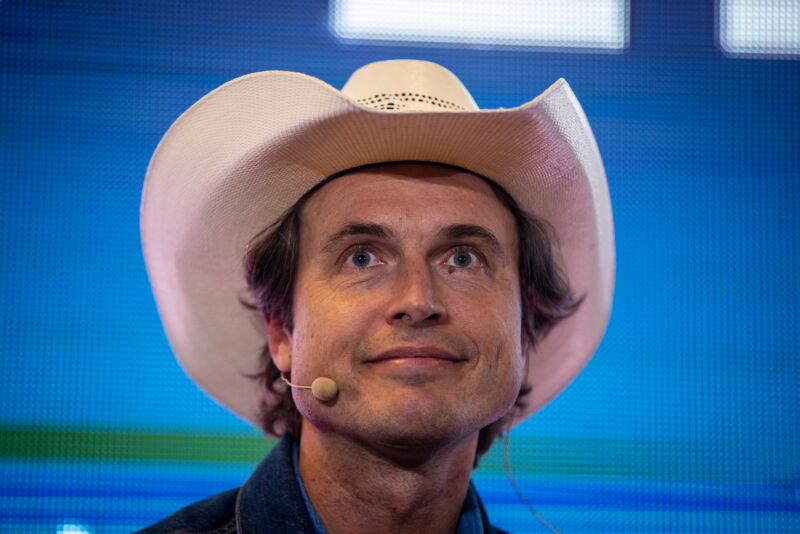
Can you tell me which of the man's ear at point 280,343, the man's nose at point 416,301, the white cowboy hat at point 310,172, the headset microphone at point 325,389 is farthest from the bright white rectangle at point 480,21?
the headset microphone at point 325,389

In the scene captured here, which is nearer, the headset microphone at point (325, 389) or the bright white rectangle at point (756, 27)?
the headset microphone at point (325, 389)

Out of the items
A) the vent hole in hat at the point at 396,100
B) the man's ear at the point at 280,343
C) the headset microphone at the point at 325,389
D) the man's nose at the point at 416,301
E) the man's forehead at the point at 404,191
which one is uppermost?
the vent hole in hat at the point at 396,100

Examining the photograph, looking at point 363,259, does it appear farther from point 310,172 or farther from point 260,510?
point 260,510

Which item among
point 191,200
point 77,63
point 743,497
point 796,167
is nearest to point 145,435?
point 191,200

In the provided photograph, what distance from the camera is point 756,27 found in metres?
2.66

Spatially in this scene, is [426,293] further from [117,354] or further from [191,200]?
[117,354]

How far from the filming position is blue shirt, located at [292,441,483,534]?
1.63m

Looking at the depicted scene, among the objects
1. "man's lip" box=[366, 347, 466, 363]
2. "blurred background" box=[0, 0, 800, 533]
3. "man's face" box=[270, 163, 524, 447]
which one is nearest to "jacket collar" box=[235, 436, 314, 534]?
"man's face" box=[270, 163, 524, 447]

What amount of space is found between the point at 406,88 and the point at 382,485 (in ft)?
2.26

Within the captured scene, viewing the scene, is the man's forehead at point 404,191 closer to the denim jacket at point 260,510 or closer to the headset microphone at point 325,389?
the headset microphone at point 325,389

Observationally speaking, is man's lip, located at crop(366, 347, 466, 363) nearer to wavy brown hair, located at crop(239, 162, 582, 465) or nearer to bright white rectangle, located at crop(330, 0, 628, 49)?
wavy brown hair, located at crop(239, 162, 582, 465)

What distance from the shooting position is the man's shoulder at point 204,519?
5.35ft

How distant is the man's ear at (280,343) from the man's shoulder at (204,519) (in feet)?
0.85

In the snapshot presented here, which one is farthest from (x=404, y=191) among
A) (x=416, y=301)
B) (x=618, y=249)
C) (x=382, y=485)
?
(x=618, y=249)
